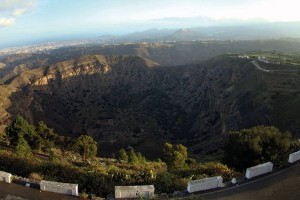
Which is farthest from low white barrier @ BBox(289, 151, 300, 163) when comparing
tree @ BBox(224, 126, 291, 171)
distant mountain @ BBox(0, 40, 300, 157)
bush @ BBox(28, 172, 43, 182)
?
distant mountain @ BBox(0, 40, 300, 157)

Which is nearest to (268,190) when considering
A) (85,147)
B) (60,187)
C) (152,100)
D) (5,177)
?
(60,187)

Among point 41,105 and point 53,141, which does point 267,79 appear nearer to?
point 53,141

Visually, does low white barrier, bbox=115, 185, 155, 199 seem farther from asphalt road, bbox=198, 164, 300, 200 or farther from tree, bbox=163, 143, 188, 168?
tree, bbox=163, 143, 188, 168

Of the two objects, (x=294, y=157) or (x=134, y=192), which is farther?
(x=294, y=157)

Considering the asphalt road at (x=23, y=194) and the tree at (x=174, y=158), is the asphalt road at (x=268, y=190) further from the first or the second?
the tree at (x=174, y=158)

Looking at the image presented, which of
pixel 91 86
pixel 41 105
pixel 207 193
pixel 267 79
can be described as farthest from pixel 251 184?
pixel 91 86

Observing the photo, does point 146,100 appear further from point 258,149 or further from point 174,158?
point 258,149
